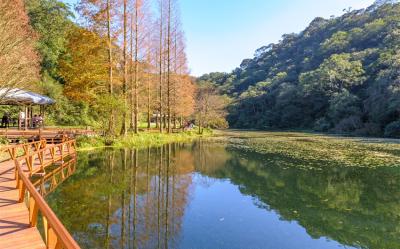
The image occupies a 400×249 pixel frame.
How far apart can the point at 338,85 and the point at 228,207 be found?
194ft

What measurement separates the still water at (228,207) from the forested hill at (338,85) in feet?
119

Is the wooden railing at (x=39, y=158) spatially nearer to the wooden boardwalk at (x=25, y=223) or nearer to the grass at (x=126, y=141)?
the wooden boardwalk at (x=25, y=223)

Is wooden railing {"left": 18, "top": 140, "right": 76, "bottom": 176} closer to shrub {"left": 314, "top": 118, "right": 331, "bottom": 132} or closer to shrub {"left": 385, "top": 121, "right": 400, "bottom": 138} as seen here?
shrub {"left": 385, "top": 121, "right": 400, "bottom": 138}

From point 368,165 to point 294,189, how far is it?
24.0 feet

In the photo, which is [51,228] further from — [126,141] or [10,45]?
[126,141]

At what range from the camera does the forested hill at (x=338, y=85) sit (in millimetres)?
47031

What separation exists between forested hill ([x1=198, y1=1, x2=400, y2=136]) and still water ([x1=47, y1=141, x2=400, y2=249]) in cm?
3622

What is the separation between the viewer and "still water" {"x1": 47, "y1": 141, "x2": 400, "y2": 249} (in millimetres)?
6477

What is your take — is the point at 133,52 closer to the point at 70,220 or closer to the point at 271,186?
the point at 271,186

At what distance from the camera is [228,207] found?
8.95 metres

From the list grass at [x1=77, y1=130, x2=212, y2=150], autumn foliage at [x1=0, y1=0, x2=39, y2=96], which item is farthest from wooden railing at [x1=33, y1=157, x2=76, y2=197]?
grass at [x1=77, y1=130, x2=212, y2=150]

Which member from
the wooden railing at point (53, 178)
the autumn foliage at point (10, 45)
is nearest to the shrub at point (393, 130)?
the wooden railing at point (53, 178)

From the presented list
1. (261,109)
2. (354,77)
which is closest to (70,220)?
(354,77)

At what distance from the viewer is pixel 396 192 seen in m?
10.7
